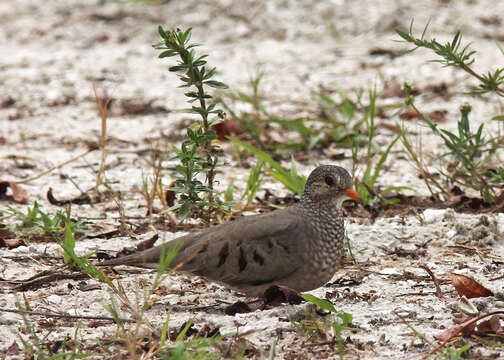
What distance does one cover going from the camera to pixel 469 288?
3.53 metres

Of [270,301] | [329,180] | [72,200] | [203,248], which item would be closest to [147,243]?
[203,248]

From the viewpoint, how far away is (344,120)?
6.81 meters

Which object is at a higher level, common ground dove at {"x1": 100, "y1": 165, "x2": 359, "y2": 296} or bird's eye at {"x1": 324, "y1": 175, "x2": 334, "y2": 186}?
bird's eye at {"x1": 324, "y1": 175, "x2": 334, "y2": 186}

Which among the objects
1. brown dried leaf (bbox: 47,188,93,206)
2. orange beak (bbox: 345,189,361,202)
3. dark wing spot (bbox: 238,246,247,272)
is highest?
orange beak (bbox: 345,189,361,202)

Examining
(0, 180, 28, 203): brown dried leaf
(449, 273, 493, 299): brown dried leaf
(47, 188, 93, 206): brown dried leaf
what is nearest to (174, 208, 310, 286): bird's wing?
(449, 273, 493, 299): brown dried leaf

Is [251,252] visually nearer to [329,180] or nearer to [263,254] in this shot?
[263,254]

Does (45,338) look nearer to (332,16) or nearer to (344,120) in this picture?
(344,120)

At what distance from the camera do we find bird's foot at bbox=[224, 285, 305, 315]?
11.8 ft

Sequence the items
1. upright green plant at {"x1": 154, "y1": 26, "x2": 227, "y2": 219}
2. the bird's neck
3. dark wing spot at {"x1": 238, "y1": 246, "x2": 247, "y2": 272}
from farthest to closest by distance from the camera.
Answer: upright green plant at {"x1": 154, "y1": 26, "x2": 227, "y2": 219} → the bird's neck → dark wing spot at {"x1": 238, "y1": 246, "x2": 247, "y2": 272}

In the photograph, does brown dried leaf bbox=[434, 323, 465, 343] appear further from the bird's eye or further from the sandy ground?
the bird's eye

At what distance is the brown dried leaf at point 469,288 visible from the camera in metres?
3.52

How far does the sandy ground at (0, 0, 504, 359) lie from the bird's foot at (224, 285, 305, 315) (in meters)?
→ 0.07

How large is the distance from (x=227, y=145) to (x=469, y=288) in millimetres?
3350

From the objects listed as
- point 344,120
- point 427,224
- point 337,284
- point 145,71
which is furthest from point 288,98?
point 337,284
